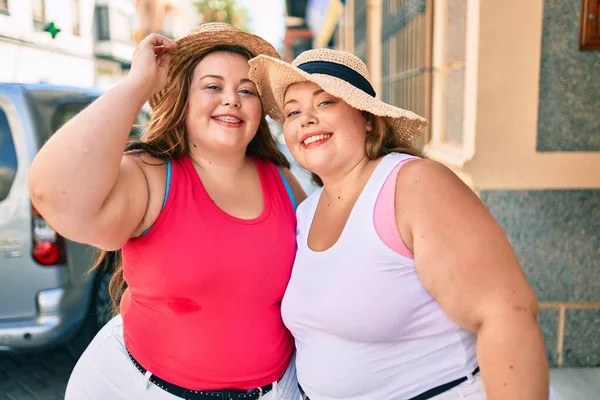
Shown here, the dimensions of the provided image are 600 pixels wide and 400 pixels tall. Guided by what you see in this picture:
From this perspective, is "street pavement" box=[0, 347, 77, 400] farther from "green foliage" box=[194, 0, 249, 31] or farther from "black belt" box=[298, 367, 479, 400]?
"green foliage" box=[194, 0, 249, 31]

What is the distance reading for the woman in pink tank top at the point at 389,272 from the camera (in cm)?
138

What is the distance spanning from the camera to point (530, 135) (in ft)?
10.2

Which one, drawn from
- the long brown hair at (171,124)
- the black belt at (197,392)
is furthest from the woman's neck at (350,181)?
the black belt at (197,392)

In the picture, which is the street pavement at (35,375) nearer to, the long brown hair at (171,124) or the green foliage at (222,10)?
the long brown hair at (171,124)

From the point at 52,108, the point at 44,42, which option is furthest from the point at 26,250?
the point at 44,42

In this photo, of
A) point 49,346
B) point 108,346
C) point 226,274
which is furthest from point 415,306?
point 49,346

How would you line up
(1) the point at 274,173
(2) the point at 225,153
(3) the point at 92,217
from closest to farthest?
(3) the point at 92,217 < (2) the point at 225,153 < (1) the point at 274,173

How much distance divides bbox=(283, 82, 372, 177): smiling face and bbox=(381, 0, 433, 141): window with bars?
2765mm

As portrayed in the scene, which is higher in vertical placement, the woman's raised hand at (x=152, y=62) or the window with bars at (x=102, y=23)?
the window with bars at (x=102, y=23)

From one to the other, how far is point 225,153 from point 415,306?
2.86ft

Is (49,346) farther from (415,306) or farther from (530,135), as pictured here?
(530,135)

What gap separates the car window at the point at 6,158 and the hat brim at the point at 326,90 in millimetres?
1792

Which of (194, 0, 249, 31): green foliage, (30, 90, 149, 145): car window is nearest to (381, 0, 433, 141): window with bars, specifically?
(30, 90, 149, 145): car window

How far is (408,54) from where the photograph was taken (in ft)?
17.7
